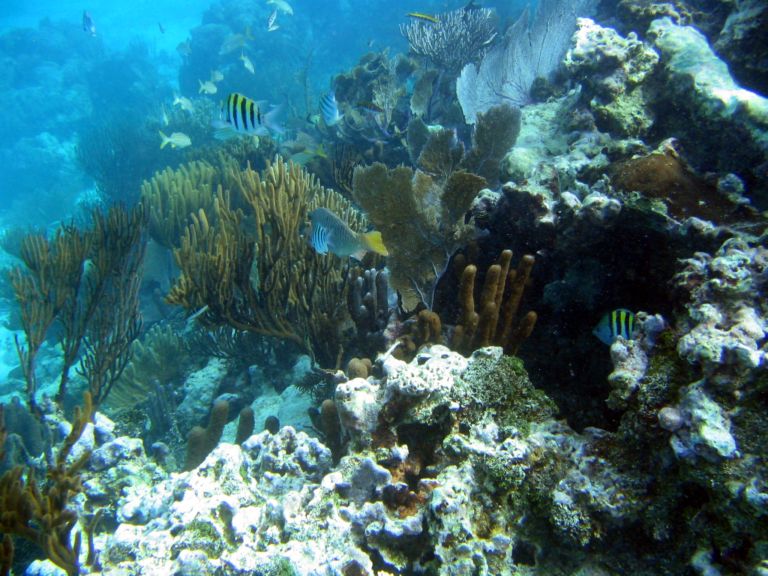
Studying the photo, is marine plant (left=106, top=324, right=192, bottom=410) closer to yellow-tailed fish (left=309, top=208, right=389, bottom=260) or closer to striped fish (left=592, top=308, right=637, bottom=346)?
yellow-tailed fish (left=309, top=208, right=389, bottom=260)

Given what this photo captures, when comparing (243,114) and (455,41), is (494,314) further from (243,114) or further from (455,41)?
(455,41)

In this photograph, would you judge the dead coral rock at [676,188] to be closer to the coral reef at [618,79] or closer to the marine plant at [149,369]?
the coral reef at [618,79]

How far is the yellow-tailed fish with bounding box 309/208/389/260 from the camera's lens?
2.91 meters

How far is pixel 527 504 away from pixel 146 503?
2.28 m

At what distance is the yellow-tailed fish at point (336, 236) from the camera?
2.91m

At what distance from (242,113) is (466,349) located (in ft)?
10.9

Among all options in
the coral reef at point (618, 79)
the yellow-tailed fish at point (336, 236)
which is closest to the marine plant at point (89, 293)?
the yellow-tailed fish at point (336, 236)

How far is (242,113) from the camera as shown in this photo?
4387 millimetres

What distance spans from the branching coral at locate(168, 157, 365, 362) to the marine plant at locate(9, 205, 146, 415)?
Answer: 44.7 inches

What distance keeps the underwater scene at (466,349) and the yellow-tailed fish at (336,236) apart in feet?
0.08

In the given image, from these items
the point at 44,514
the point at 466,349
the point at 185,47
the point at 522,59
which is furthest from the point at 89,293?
the point at 185,47

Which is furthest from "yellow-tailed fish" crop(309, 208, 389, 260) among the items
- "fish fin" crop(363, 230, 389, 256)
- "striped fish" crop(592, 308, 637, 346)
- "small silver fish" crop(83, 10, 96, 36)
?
"small silver fish" crop(83, 10, 96, 36)

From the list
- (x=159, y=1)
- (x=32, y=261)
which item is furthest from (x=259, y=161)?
(x=159, y=1)

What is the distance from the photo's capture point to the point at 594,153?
387 centimetres
